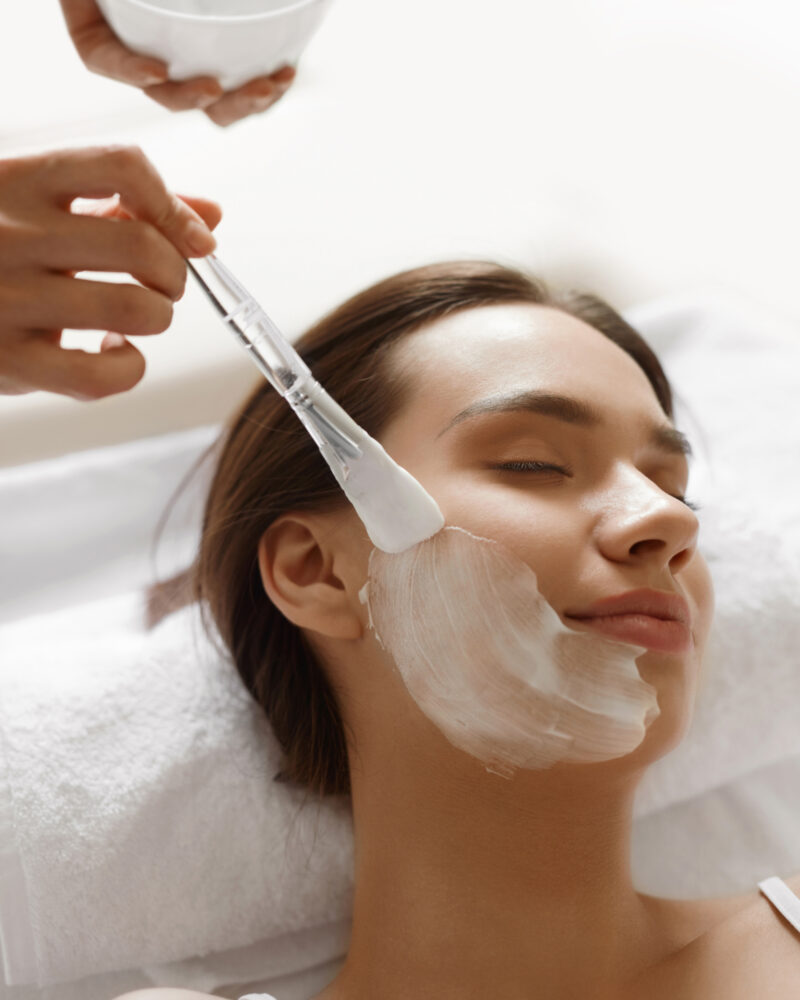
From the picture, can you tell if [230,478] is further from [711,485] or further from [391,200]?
[391,200]

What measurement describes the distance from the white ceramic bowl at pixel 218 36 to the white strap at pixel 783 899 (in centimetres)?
93

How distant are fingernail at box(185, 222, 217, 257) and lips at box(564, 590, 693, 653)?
440 millimetres

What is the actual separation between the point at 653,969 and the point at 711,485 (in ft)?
2.28

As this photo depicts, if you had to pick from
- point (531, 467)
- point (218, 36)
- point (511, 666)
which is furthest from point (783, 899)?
point (218, 36)

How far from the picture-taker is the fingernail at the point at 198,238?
899mm

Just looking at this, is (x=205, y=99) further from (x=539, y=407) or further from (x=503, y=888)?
(x=503, y=888)

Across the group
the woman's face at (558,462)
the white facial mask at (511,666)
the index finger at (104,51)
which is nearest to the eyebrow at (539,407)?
the woman's face at (558,462)

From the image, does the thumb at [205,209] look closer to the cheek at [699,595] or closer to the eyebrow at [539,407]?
the eyebrow at [539,407]

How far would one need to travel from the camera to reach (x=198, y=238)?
2.97 ft

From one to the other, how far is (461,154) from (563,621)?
4.67ft

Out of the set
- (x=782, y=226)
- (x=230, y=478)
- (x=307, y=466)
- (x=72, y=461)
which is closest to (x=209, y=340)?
(x=72, y=461)

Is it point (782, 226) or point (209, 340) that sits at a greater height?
point (782, 226)

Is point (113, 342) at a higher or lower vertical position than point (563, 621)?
higher

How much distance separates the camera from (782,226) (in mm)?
2127
